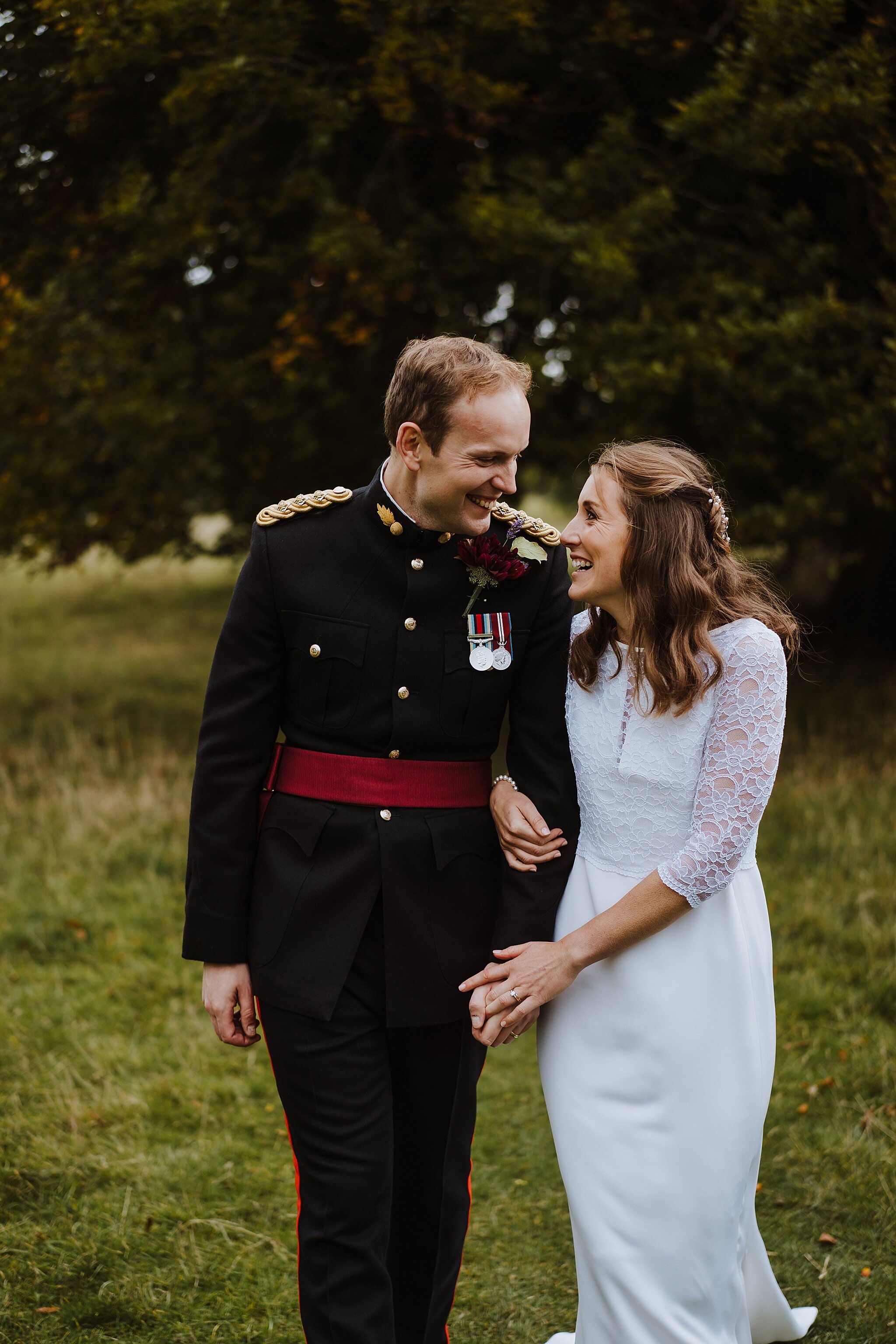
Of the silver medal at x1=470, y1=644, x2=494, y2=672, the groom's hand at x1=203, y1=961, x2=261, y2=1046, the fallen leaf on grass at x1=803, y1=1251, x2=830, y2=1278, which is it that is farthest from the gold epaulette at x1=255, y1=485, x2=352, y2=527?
the fallen leaf on grass at x1=803, y1=1251, x2=830, y2=1278

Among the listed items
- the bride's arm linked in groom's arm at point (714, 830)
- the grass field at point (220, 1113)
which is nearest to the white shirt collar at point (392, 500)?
the bride's arm linked in groom's arm at point (714, 830)

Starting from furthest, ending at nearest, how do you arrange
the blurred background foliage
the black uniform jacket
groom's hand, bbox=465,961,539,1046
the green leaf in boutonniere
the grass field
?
1. the blurred background foliage
2. the grass field
3. the green leaf in boutonniere
4. the black uniform jacket
5. groom's hand, bbox=465,961,539,1046

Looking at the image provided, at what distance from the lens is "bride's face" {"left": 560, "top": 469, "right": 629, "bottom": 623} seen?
2529 millimetres

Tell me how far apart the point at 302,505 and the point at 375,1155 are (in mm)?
1436

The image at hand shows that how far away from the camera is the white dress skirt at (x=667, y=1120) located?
245 centimetres

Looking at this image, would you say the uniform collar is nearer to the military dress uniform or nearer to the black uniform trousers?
the military dress uniform

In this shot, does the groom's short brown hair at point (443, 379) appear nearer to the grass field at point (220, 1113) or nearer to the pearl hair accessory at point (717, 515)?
the pearl hair accessory at point (717, 515)

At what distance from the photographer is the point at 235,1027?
2.70 meters

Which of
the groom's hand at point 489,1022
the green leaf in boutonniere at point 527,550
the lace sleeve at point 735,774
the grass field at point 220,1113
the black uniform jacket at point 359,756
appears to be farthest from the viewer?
the grass field at point 220,1113

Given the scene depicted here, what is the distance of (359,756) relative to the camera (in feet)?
8.62

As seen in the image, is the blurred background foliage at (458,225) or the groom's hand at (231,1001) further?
the blurred background foliage at (458,225)

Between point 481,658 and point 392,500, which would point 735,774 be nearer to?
point 481,658

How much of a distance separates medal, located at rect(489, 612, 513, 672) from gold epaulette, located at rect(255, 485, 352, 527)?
0.45m

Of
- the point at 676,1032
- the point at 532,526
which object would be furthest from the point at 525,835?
the point at 532,526
